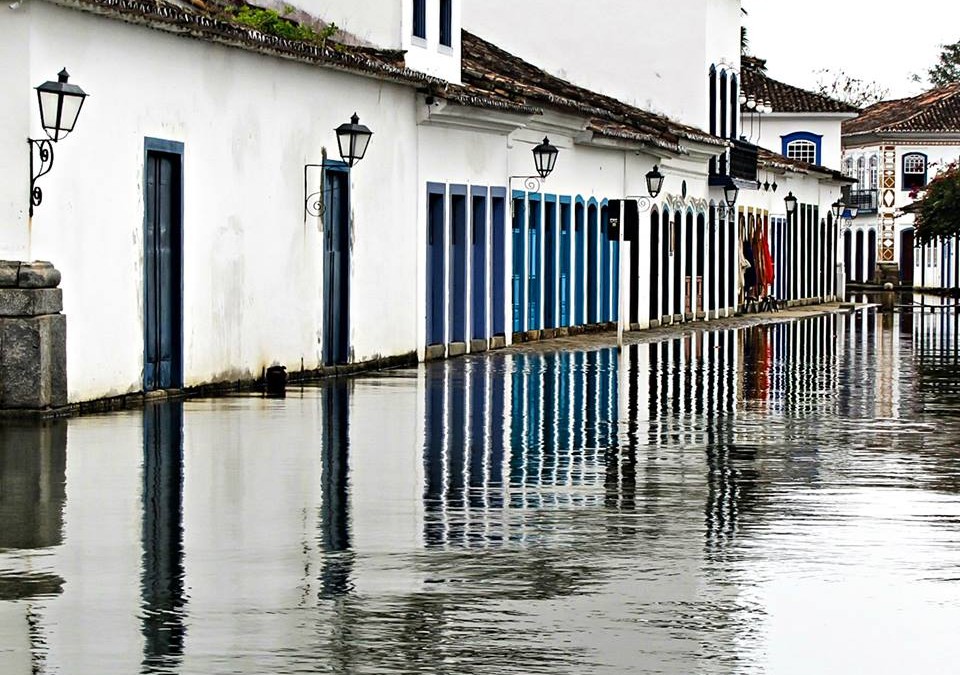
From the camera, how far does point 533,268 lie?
35.6 metres

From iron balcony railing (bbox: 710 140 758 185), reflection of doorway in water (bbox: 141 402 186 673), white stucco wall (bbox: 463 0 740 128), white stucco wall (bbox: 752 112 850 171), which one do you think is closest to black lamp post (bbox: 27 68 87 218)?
reflection of doorway in water (bbox: 141 402 186 673)

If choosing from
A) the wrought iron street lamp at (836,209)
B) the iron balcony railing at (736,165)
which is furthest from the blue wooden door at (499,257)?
the wrought iron street lamp at (836,209)

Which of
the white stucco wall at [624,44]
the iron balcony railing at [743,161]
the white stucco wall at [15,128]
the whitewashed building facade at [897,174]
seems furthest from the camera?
the whitewashed building facade at [897,174]

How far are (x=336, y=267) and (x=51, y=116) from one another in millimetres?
7950

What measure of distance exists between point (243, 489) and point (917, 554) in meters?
4.09

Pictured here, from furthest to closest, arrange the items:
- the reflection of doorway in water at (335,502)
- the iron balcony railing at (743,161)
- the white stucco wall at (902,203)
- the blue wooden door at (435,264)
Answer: the white stucco wall at (902,203) < the iron balcony railing at (743,161) < the blue wooden door at (435,264) < the reflection of doorway in water at (335,502)

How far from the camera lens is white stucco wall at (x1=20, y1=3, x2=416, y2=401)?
1881 cm

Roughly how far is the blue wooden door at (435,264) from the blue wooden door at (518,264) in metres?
4.36

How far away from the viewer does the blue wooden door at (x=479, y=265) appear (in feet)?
104

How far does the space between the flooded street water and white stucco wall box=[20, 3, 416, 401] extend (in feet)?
3.91

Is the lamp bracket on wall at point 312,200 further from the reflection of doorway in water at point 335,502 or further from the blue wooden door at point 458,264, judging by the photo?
the blue wooden door at point 458,264

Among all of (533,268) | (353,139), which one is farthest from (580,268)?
(353,139)

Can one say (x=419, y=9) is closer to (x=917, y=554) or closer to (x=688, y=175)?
(x=688, y=175)

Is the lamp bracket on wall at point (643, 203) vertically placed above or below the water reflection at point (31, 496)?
above
